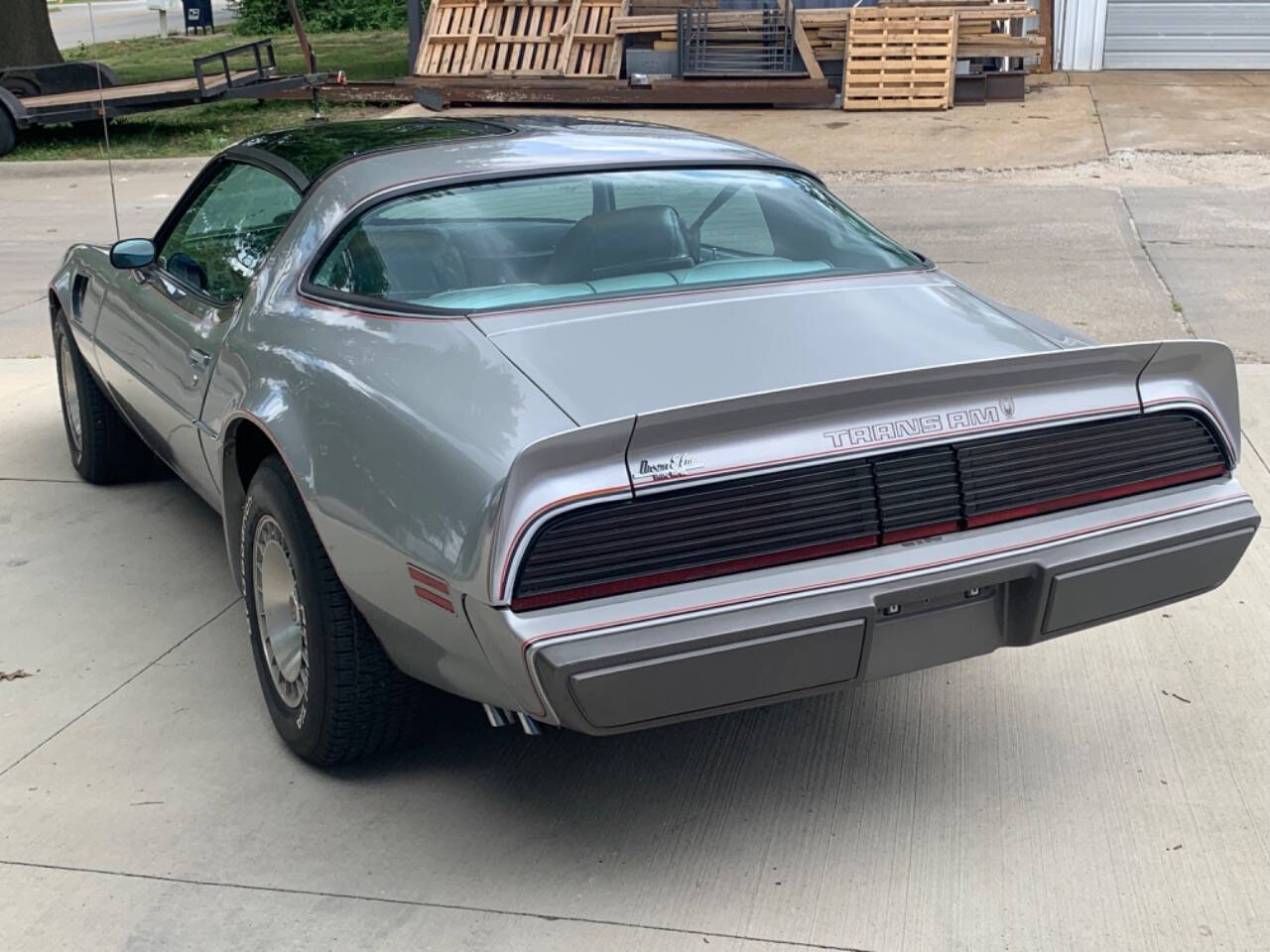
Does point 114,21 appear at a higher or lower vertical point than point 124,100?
higher

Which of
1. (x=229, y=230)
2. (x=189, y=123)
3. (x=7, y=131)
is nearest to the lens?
(x=229, y=230)

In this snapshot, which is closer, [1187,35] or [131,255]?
[131,255]

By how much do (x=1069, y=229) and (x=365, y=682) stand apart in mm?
8115

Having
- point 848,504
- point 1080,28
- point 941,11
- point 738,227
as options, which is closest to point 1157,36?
point 1080,28

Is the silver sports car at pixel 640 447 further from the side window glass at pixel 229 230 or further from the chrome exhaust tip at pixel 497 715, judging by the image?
the side window glass at pixel 229 230

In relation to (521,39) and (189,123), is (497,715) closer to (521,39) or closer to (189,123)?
(521,39)

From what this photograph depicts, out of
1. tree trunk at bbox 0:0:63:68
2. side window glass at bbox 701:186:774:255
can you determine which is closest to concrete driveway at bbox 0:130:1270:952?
side window glass at bbox 701:186:774:255

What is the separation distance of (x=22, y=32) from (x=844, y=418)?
1813cm

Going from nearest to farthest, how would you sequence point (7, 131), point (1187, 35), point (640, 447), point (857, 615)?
point (640, 447), point (857, 615), point (7, 131), point (1187, 35)

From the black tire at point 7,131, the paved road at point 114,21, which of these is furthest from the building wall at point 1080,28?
the paved road at point 114,21

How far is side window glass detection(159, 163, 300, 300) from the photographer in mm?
4367

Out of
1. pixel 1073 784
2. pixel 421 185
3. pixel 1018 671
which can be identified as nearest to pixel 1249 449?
pixel 1018 671

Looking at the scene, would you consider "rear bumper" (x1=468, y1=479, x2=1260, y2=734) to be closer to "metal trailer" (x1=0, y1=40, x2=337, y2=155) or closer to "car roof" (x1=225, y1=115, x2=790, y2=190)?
"car roof" (x1=225, y1=115, x2=790, y2=190)

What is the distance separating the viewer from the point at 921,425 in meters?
2.94
